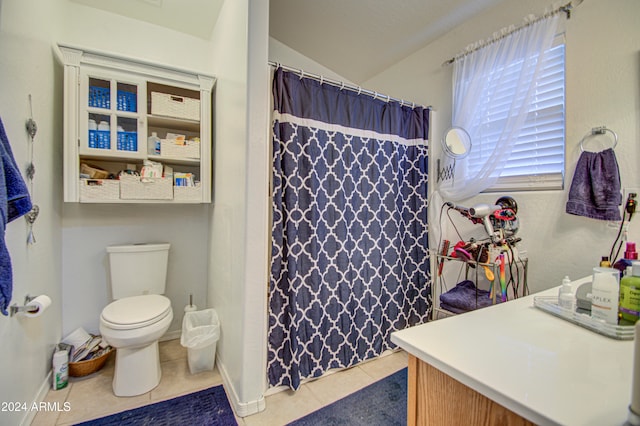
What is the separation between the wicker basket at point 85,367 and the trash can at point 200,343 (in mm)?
600

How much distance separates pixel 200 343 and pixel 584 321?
6.44ft

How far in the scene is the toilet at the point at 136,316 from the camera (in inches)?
63.2

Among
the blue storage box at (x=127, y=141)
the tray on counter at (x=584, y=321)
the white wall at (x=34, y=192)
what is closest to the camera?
the tray on counter at (x=584, y=321)

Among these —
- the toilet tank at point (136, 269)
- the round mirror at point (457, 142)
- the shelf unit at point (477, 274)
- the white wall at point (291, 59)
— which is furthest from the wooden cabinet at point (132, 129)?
the shelf unit at point (477, 274)

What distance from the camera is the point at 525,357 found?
67cm

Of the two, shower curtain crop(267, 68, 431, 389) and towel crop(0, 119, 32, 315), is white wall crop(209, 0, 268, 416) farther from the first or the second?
towel crop(0, 119, 32, 315)

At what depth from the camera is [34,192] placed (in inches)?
60.0

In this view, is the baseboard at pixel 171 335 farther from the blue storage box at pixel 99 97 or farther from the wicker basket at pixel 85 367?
the blue storage box at pixel 99 97

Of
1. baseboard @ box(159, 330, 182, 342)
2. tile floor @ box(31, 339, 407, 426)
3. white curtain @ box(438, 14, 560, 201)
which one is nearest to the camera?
tile floor @ box(31, 339, 407, 426)

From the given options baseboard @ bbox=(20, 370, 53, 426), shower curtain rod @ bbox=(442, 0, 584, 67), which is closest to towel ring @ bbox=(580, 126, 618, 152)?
shower curtain rod @ bbox=(442, 0, 584, 67)

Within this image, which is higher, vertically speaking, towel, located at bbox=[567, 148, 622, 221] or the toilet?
towel, located at bbox=[567, 148, 622, 221]

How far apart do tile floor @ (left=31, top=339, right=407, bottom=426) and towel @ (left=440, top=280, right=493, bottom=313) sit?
64 centimetres

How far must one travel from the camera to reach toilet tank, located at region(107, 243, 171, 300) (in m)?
2.02

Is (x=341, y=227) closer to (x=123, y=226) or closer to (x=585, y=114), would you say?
(x=585, y=114)
